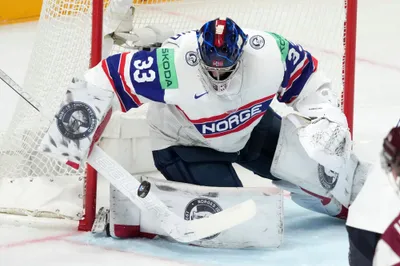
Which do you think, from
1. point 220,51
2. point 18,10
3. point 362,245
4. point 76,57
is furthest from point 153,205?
point 18,10

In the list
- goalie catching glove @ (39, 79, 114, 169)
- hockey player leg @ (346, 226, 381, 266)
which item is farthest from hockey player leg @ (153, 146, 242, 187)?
hockey player leg @ (346, 226, 381, 266)

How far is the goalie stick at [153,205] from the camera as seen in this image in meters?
2.18

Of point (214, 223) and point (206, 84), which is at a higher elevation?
point (206, 84)

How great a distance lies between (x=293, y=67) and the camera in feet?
7.79

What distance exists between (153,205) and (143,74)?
1.17 ft

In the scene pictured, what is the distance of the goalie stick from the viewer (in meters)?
2.18

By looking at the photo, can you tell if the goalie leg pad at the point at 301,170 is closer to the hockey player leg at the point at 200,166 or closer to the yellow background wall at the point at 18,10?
the hockey player leg at the point at 200,166

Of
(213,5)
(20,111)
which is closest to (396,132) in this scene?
(20,111)

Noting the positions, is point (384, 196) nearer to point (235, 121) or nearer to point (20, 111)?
point (235, 121)

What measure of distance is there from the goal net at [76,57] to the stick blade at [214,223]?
39 cm

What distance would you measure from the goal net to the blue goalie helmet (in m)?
0.39

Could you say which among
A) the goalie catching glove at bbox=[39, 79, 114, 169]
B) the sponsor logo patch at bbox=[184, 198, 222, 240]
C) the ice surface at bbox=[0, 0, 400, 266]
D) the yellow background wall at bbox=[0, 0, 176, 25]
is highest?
the goalie catching glove at bbox=[39, 79, 114, 169]

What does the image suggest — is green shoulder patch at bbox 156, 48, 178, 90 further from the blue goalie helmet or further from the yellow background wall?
the yellow background wall

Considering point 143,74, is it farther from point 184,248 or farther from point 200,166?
point 184,248
